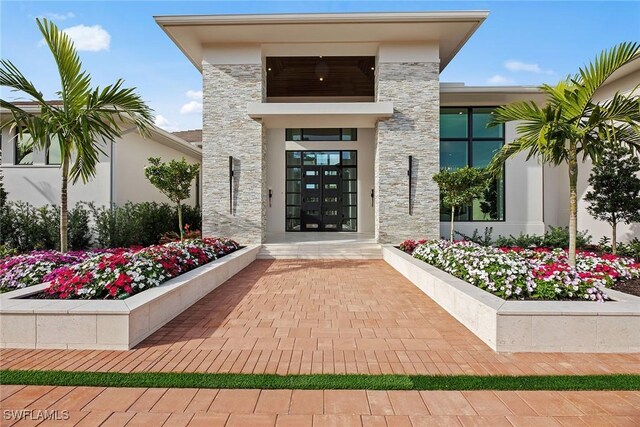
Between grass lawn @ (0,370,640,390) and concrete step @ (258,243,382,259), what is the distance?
20.3 feet

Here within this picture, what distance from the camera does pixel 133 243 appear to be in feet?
31.6

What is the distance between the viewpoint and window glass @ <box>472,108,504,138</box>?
10586 mm

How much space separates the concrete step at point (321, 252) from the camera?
892 cm

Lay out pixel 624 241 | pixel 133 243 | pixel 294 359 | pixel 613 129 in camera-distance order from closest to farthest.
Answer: pixel 294 359
pixel 613 129
pixel 624 241
pixel 133 243

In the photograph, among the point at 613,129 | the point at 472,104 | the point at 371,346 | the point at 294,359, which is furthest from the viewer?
the point at 472,104

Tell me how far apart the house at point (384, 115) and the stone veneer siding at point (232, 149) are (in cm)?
3

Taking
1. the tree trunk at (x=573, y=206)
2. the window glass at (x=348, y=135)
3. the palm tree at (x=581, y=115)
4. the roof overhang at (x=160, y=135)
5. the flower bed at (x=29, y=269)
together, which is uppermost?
the window glass at (x=348, y=135)

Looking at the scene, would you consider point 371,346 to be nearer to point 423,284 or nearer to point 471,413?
point 471,413

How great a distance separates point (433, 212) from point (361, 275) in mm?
3627

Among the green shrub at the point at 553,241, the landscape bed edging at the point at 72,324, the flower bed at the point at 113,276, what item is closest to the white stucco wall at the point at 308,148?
the green shrub at the point at 553,241

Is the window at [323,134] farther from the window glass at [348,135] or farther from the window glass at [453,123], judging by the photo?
the window glass at [453,123]

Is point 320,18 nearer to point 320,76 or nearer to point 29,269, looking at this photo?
point 320,76

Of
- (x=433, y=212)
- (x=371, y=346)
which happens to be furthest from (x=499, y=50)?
(x=371, y=346)

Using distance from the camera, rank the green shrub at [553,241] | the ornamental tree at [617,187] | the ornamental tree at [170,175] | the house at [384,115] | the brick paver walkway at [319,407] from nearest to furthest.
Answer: the brick paver walkway at [319,407], the ornamental tree at [170,175], the ornamental tree at [617,187], the house at [384,115], the green shrub at [553,241]
